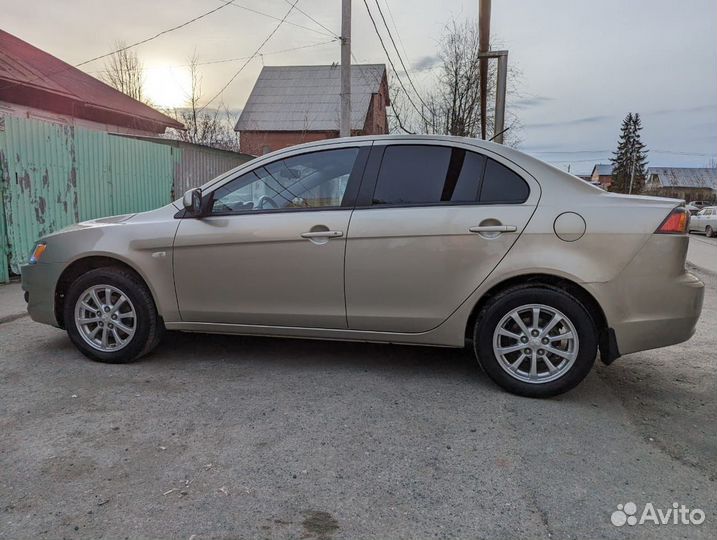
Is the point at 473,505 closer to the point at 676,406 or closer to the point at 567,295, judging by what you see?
the point at 567,295

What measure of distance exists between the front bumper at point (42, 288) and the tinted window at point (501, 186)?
3.40 meters

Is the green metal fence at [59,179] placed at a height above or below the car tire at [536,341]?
above

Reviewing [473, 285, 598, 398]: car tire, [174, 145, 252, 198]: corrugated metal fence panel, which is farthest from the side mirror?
[174, 145, 252, 198]: corrugated metal fence panel

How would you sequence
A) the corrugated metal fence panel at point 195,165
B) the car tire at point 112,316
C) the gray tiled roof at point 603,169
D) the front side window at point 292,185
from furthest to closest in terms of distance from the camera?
the gray tiled roof at point 603,169 < the corrugated metal fence panel at point 195,165 < the car tire at point 112,316 < the front side window at point 292,185

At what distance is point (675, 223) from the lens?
129 inches

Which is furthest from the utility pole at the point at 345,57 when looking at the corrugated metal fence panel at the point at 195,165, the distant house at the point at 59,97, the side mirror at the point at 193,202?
the side mirror at the point at 193,202

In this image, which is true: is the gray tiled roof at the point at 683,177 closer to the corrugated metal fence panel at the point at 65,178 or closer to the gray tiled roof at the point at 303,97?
the gray tiled roof at the point at 303,97

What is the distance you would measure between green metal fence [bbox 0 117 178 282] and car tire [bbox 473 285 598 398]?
6.92 meters

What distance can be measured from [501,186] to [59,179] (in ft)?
23.6

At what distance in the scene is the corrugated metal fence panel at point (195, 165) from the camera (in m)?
11.1

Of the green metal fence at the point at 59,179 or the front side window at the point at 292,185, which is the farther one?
the green metal fence at the point at 59,179

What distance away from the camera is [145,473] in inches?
101

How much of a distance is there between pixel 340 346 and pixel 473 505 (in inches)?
94.8

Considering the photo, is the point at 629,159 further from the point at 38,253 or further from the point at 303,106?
the point at 38,253
